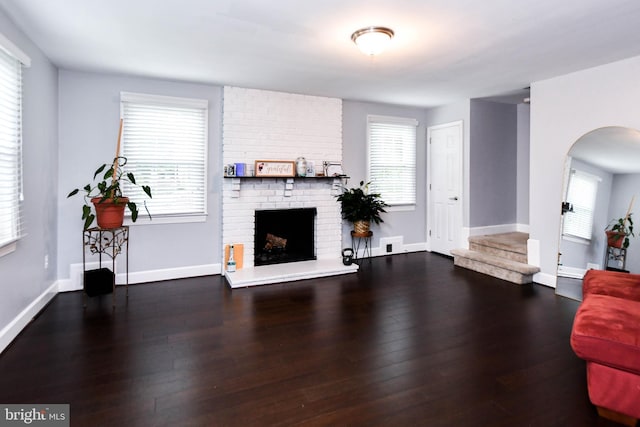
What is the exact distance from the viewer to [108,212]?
355cm

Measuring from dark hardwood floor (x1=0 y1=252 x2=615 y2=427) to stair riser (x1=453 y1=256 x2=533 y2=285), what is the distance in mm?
418

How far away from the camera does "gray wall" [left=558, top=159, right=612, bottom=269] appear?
3627 millimetres

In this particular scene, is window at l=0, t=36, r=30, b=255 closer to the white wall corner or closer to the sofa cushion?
the sofa cushion

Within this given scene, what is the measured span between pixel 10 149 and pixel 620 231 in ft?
18.0

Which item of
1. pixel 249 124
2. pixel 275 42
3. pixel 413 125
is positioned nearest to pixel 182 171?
pixel 249 124

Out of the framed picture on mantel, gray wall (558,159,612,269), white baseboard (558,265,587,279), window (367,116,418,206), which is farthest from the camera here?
window (367,116,418,206)

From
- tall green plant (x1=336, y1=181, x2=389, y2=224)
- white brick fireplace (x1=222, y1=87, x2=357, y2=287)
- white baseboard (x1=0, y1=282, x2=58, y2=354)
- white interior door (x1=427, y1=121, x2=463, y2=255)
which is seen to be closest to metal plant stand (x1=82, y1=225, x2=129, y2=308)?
white baseboard (x1=0, y1=282, x2=58, y2=354)

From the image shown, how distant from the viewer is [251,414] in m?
1.90

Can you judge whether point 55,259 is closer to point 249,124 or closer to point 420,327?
point 249,124

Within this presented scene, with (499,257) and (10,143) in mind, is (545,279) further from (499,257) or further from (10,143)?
(10,143)

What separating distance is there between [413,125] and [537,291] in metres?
3.22

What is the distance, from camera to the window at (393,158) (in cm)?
572

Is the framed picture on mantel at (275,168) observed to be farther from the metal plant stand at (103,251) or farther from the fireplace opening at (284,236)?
the metal plant stand at (103,251)

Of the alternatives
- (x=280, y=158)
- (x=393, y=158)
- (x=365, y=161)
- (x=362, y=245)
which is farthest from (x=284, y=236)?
(x=393, y=158)
